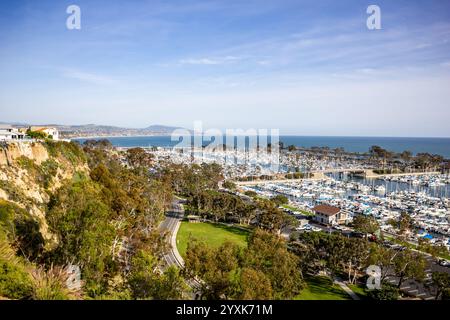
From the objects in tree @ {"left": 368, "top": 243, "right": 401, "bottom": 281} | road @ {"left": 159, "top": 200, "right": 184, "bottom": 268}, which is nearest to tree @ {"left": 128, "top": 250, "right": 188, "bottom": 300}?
road @ {"left": 159, "top": 200, "right": 184, "bottom": 268}

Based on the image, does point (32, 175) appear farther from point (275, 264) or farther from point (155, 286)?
point (275, 264)

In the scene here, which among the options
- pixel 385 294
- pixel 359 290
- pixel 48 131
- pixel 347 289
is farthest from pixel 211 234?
pixel 48 131

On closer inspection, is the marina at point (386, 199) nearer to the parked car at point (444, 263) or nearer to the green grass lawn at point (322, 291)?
the parked car at point (444, 263)

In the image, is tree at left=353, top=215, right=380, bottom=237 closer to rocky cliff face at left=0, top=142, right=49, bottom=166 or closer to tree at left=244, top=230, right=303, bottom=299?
tree at left=244, top=230, right=303, bottom=299

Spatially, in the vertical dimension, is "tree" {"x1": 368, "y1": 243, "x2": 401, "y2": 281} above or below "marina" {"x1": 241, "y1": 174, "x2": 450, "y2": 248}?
above

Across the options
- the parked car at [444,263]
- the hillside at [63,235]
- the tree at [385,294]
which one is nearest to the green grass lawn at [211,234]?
the hillside at [63,235]
